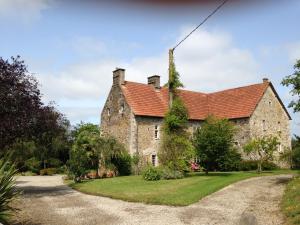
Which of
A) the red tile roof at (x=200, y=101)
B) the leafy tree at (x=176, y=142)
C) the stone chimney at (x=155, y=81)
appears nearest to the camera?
the leafy tree at (x=176, y=142)

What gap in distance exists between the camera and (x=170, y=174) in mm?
26766

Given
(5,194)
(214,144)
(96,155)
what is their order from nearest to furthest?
1. (5,194)
2. (214,144)
3. (96,155)

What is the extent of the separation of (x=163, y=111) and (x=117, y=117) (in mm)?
4907

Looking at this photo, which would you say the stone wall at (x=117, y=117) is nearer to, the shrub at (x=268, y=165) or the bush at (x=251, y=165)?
the bush at (x=251, y=165)

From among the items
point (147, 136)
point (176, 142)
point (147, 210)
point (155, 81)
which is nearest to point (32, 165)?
point (147, 136)

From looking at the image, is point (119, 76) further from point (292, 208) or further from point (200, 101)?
point (292, 208)

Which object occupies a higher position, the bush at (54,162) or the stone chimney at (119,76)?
the stone chimney at (119,76)

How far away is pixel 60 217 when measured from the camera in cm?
1346

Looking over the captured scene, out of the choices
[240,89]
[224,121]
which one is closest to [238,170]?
[224,121]

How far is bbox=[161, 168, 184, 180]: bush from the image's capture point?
87.4 ft

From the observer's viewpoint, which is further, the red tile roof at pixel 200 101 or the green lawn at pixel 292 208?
the red tile roof at pixel 200 101

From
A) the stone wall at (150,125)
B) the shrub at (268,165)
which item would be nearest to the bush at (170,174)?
the stone wall at (150,125)

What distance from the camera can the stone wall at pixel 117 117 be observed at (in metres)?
36.6

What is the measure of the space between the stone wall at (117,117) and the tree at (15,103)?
55.4ft
